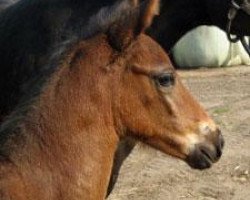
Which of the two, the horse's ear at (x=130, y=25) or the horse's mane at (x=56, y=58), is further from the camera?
the horse's ear at (x=130, y=25)

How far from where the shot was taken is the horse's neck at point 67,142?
3.56m

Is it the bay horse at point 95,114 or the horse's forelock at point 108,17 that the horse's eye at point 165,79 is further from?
the horse's forelock at point 108,17

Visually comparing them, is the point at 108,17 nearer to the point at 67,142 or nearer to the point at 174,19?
the point at 67,142

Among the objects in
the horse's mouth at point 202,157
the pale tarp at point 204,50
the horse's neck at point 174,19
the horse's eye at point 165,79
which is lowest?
the pale tarp at point 204,50

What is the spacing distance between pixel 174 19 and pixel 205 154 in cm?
133

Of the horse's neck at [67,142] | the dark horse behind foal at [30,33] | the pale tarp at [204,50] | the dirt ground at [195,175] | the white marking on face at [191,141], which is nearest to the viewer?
the horse's neck at [67,142]

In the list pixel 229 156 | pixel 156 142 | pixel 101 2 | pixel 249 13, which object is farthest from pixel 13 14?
pixel 229 156

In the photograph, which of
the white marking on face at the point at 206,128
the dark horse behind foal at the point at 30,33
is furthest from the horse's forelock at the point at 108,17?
the white marking on face at the point at 206,128

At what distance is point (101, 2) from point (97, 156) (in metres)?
0.89

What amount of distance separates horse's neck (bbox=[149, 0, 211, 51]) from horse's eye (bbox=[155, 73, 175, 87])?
3.82ft

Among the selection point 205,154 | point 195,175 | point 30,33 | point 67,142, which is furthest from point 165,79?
point 195,175

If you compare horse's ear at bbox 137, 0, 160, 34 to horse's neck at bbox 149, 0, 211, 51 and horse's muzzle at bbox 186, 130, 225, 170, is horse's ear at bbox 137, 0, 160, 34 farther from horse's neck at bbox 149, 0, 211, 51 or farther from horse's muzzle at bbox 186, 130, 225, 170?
horse's neck at bbox 149, 0, 211, 51

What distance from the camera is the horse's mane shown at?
3.61 metres

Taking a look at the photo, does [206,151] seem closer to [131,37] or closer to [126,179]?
[131,37]
